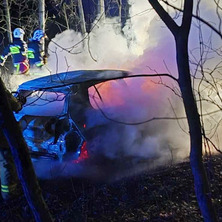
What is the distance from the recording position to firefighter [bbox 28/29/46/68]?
12258 millimetres

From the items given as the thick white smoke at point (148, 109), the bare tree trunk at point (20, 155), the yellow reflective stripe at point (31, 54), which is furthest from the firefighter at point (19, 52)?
the bare tree trunk at point (20, 155)

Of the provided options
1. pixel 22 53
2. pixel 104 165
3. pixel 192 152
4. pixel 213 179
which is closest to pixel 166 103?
pixel 104 165

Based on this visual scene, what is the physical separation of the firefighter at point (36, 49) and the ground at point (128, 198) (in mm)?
8000

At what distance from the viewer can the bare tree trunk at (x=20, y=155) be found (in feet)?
9.07

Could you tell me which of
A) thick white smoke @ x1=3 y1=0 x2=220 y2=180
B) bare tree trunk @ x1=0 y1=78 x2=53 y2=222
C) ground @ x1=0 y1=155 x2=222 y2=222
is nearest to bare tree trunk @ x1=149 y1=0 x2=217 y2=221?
ground @ x1=0 y1=155 x2=222 y2=222

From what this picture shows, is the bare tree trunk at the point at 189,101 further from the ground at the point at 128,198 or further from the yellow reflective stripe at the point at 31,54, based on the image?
the yellow reflective stripe at the point at 31,54

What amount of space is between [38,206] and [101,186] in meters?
2.06

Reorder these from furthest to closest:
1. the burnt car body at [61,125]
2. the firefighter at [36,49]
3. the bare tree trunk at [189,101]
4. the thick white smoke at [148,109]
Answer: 1. the firefighter at [36,49]
2. the thick white smoke at [148,109]
3. the burnt car body at [61,125]
4. the bare tree trunk at [189,101]

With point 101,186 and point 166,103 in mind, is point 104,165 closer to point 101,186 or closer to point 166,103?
point 101,186

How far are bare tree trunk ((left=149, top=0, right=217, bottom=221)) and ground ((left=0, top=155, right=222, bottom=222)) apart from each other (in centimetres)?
107

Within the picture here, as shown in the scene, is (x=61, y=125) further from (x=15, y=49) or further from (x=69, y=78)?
(x=15, y=49)

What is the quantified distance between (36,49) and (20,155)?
10.1 m

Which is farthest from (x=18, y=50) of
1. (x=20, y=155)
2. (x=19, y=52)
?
(x=20, y=155)

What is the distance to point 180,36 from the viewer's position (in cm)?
272
